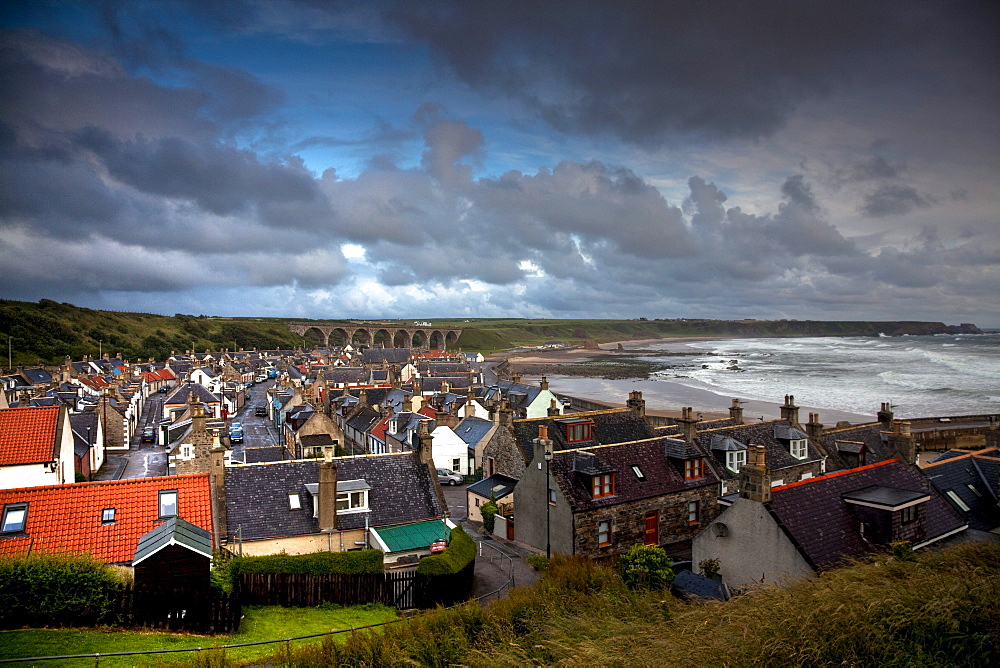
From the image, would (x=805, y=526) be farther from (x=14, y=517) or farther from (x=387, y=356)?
(x=387, y=356)

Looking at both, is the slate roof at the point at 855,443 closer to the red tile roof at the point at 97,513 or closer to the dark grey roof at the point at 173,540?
the dark grey roof at the point at 173,540

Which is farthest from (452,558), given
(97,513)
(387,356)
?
(387,356)

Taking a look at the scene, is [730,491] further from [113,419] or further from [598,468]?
[113,419]

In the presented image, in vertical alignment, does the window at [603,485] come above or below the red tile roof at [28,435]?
below

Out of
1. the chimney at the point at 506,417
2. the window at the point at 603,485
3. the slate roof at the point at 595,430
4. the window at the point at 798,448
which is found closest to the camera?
the window at the point at 603,485

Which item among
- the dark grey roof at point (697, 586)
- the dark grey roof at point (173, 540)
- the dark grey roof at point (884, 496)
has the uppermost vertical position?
the dark grey roof at point (173, 540)

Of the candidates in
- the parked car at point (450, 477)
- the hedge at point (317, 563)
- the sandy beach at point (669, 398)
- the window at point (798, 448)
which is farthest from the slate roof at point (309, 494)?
the sandy beach at point (669, 398)
